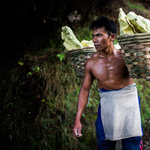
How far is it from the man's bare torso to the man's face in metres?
0.18

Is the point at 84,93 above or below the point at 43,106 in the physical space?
above

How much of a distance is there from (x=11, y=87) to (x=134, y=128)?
2404 millimetres

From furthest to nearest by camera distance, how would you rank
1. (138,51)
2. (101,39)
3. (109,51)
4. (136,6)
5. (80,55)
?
(136,6) → (80,55) → (109,51) → (101,39) → (138,51)

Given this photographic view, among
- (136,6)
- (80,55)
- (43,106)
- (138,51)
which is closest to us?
(138,51)

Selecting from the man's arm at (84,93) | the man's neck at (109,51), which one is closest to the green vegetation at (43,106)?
the man's arm at (84,93)

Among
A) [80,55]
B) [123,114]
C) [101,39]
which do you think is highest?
[101,39]

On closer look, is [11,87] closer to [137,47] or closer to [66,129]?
[66,129]

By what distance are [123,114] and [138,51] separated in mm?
891

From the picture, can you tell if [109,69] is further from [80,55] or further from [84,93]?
[84,93]

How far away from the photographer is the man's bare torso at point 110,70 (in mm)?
1702

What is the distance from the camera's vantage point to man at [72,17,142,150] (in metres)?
1.68

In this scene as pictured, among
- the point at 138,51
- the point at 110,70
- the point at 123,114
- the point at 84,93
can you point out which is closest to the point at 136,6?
the point at 110,70

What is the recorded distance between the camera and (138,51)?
1.14 metres

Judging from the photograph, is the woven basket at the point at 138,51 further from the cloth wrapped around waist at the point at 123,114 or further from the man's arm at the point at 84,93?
the man's arm at the point at 84,93
